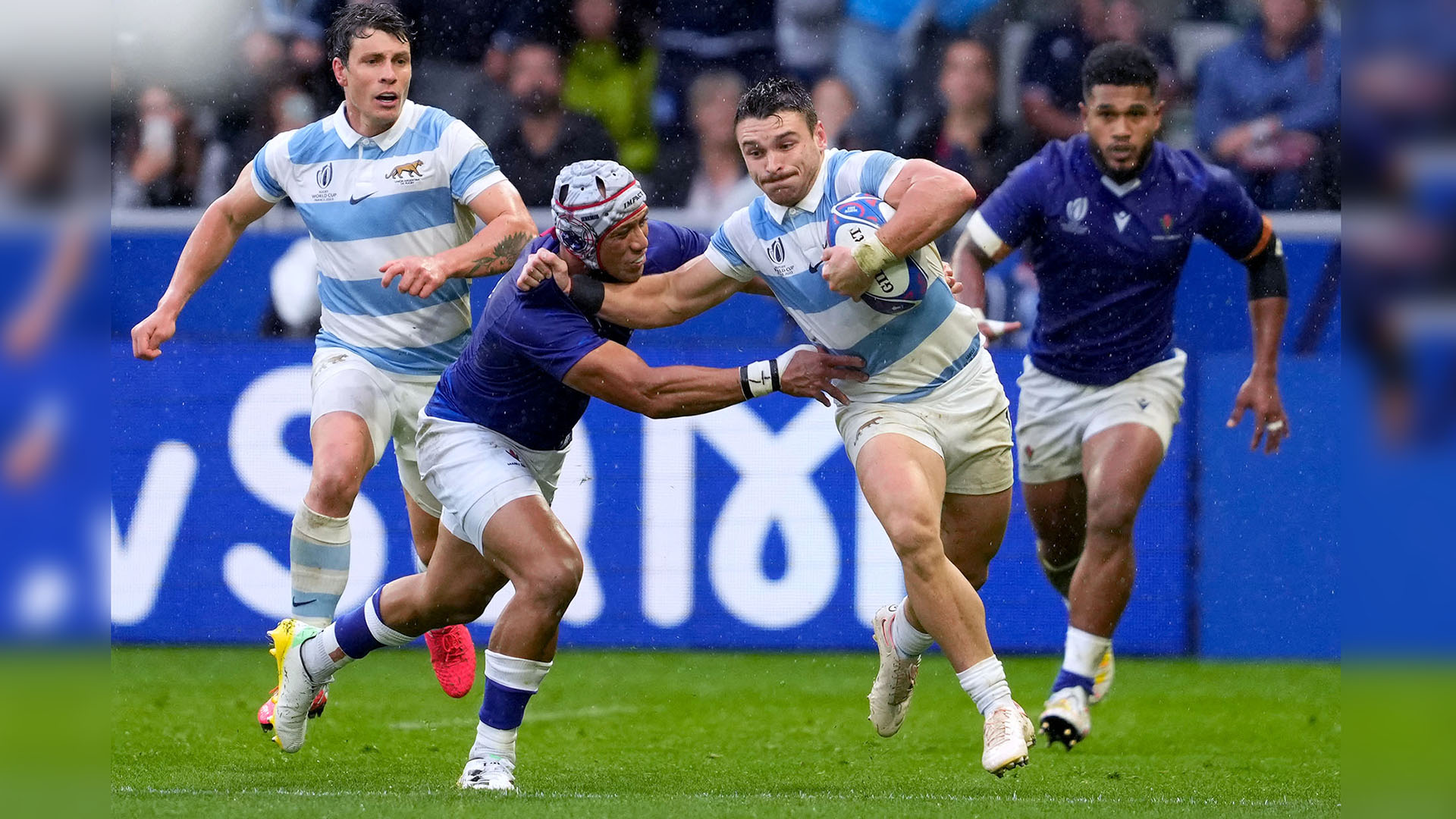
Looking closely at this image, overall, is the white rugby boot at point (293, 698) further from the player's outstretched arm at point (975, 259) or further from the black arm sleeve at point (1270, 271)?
the black arm sleeve at point (1270, 271)

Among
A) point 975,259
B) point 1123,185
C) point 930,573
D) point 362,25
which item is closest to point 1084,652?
point 930,573

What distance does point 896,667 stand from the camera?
6.09 metres

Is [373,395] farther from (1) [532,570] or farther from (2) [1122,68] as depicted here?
(2) [1122,68]

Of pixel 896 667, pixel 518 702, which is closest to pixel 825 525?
pixel 896 667

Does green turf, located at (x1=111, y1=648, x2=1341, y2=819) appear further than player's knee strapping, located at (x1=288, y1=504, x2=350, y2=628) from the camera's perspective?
No

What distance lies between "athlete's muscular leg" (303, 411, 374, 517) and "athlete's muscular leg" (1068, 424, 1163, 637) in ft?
8.86

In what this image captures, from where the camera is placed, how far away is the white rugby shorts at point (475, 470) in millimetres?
5535

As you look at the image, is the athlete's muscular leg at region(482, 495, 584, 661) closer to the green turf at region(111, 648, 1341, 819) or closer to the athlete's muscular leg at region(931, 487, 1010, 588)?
the green turf at region(111, 648, 1341, 819)

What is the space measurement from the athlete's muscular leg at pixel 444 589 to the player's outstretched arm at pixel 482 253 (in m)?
0.85

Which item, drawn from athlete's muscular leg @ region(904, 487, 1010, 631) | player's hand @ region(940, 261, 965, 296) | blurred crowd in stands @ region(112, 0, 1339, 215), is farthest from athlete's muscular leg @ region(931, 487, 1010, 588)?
blurred crowd in stands @ region(112, 0, 1339, 215)

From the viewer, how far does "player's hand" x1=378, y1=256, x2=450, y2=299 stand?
5684 millimetres

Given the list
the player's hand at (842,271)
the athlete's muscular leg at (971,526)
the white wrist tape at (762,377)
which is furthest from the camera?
the athlete's muscular leg at (971,526)

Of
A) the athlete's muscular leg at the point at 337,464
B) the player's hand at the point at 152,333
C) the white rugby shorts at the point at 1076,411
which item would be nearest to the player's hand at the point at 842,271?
the white rugby shorts at the point at 1076,411

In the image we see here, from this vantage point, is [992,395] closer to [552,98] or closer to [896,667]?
[896,667]
